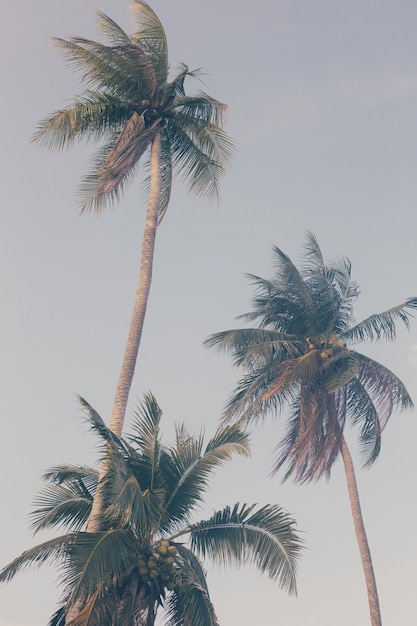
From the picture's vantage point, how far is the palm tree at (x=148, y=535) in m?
15.8

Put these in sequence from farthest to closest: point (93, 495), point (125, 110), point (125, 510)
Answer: point (125, 110), point (93, 495), point (125, 510)

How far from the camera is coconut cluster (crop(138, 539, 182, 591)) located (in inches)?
650

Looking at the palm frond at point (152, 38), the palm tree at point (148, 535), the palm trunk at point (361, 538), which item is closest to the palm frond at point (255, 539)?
the palm tree at point (148, 535)

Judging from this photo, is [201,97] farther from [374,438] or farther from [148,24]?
[374,438]

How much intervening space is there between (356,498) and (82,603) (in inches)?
449

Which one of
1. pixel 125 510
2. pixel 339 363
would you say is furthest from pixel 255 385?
pixel 125 510

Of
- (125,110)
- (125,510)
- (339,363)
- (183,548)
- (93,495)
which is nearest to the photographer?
(125,510)

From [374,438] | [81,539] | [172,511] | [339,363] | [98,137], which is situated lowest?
[81,539]

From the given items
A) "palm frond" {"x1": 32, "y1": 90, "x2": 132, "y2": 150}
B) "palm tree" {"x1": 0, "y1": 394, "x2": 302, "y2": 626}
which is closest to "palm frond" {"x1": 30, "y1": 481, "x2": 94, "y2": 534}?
"palm tree" {"x1": 0, "y1": 394, "x2": 302, "y2": 626}

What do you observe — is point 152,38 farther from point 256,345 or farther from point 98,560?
point 98,560

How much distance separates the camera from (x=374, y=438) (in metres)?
26.6

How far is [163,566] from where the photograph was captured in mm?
16766

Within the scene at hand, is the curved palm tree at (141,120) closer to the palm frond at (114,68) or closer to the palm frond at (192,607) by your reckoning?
the palm frond at (114,68)

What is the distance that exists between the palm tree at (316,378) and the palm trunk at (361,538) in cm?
3
